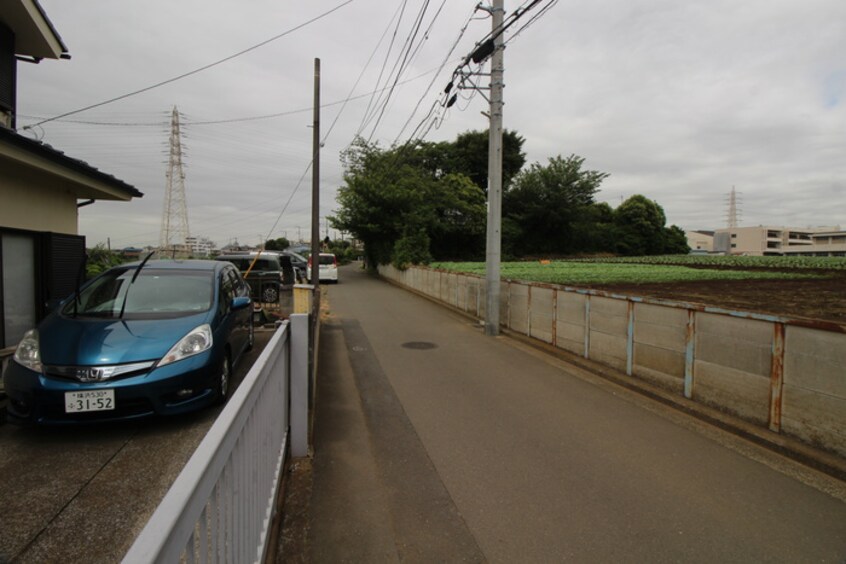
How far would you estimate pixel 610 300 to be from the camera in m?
6.55

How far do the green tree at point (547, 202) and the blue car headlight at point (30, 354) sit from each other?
43632 mm

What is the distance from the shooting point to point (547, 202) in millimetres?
46844

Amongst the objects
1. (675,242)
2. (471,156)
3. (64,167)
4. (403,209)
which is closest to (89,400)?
(64,167)

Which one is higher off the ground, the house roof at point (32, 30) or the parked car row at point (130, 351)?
the house roof at point (32, 30)

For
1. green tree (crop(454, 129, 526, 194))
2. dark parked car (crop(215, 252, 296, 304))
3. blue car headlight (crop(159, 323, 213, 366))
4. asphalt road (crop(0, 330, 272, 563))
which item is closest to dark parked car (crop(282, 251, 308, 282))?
dark parked car (crop(215, 252, 296, 304))

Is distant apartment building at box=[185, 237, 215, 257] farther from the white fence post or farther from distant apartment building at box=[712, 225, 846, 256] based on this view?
distant apartment building at box=[712, 225, 846, 256]

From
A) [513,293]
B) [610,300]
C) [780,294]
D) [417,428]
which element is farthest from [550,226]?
[417,428]

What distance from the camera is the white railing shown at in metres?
1.08

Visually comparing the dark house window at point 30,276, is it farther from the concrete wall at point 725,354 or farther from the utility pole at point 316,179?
the concrete wall at point 725,354

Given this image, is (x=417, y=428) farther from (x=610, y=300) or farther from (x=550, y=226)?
(x=550, y=226)

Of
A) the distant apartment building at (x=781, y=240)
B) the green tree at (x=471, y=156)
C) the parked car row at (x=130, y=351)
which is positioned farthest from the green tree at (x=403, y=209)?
the distant apartment building at (x=781, y=240)

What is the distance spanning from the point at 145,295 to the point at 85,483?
231 cm

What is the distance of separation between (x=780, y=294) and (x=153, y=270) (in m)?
21.1

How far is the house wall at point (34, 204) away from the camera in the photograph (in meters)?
5.71
